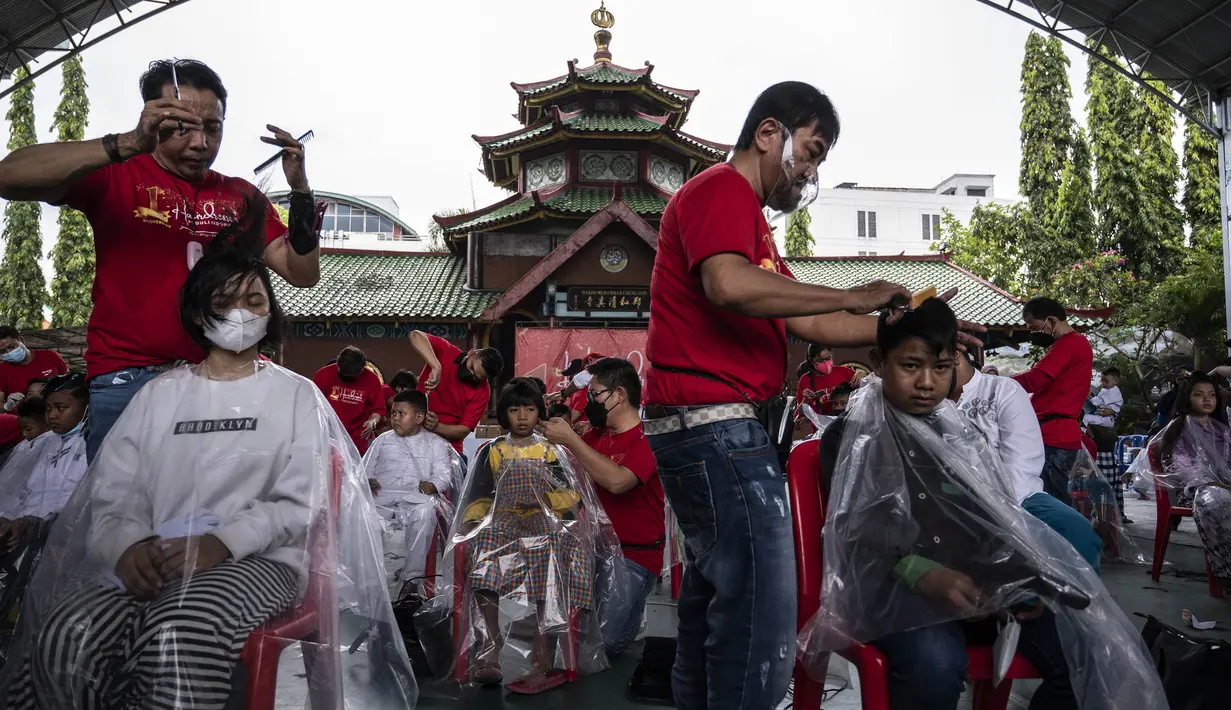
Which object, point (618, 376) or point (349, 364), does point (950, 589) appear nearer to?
point (618, 376)

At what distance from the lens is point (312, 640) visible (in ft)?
6.69

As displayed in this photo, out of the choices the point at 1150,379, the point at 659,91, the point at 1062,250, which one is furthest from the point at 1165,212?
the point at 659,91

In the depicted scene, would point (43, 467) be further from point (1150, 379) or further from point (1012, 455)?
point (1150, 379)

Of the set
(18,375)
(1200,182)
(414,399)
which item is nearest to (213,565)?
(414,399)

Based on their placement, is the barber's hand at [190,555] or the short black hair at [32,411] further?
the short black hair at [32,411]

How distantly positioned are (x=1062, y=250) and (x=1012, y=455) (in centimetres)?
2130

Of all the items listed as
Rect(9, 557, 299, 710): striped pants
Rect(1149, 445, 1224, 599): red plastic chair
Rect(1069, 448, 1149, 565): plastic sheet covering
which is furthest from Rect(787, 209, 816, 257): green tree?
Rect(9, 557, 299, 710): striped pants

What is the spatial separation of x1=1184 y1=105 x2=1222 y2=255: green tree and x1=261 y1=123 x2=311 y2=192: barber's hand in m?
24.2

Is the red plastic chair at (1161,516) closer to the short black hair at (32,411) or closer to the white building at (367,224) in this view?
the short black hair at (32,411)

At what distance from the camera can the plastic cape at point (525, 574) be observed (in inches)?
135

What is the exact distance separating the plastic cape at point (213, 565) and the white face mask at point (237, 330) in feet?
0.30

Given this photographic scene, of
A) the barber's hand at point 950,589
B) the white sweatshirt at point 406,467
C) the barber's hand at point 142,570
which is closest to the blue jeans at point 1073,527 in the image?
the barber's hand at point 950,589

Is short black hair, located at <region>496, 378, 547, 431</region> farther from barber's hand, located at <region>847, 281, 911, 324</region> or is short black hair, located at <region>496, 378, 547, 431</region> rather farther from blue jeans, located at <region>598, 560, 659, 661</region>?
barber's hand, located at <region>847, 281, 911, 324</region>

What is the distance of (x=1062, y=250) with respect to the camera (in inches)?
856
